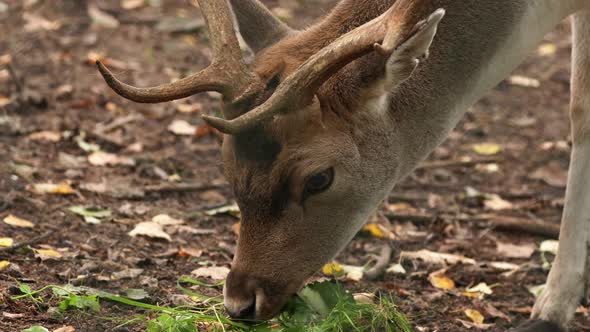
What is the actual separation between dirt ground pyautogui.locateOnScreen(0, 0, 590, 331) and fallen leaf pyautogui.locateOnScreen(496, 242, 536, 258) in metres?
0.02

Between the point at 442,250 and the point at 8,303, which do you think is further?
the point at 442,250

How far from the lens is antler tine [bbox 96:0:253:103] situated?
4.23 meters

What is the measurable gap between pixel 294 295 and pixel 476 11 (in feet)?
5.49

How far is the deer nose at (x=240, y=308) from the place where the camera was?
4203 mm

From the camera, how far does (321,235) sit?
448cm

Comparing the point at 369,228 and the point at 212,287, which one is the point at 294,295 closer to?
the point at 212,287

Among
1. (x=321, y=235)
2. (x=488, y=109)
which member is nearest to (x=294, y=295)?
(x=321, y=235)

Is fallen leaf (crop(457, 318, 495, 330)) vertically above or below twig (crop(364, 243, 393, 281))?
above

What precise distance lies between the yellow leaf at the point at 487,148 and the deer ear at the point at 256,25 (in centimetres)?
366

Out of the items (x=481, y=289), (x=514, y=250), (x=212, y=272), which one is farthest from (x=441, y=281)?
(x=212, y=272)

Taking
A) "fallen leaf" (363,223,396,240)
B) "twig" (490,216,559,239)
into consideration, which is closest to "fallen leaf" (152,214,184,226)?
"fallen leaf" (363,223,396,240)

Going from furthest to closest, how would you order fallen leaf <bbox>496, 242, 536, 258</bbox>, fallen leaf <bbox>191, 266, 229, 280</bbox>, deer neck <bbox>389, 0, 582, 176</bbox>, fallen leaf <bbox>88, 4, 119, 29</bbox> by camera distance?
Result: 1. fallen leaf <bbox>88, 4, 119, 29</bbox>
2. fallen leaf <bbox>496, 242, 536, 258</bbox>
3. fallen leaf <bbox>191, 266, 229, 280</bbox>
4. deer neck <bbox>389, 0, 582, 176</bbox>

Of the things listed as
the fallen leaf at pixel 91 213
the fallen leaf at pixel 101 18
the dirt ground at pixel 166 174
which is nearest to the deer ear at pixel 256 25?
the dirt ground at pixel 166 174

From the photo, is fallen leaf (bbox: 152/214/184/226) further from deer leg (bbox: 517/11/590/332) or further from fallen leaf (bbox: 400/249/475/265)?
deer leg (bbox: 517/11/590/332)
